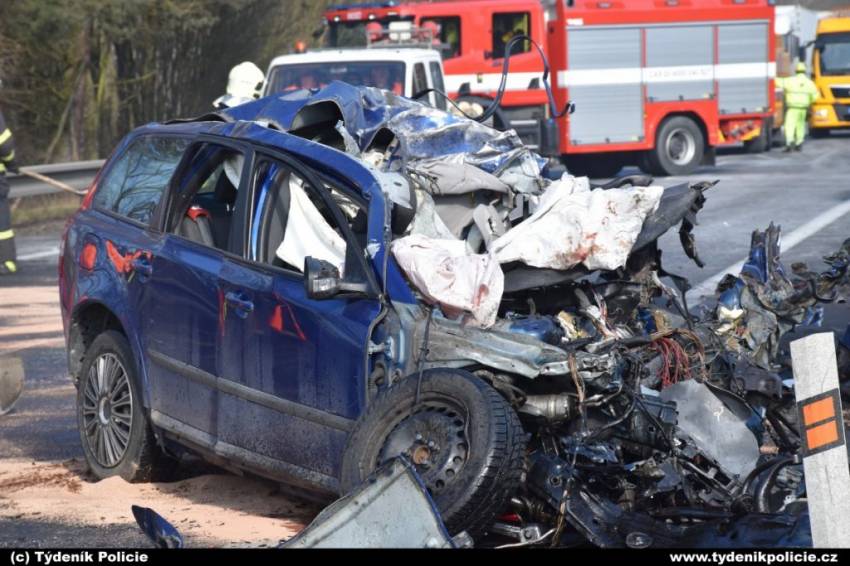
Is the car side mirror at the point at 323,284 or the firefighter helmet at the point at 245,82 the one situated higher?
the firefighter helmet at the point at 245,82

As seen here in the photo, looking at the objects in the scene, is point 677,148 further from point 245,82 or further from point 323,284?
point 323,284

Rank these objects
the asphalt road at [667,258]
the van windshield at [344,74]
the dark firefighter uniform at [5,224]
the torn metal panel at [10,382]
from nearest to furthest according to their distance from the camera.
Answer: the asphalt road at [667,258] → the torn metal panel at [10,382] → the dark firefighter uniform at [5,224] → the van windshield at [344,74]

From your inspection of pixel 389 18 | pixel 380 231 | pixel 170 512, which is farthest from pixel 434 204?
pixel 389 18

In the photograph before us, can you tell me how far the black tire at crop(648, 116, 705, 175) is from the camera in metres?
24.8

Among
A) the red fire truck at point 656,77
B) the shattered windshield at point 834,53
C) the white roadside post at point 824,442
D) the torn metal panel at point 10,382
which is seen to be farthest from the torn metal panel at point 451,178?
the shattered windshield at point 834,53

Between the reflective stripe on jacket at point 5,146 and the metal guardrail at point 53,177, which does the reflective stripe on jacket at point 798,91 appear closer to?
the metal guardrail at point 53,177

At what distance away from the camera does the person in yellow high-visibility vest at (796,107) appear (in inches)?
1141

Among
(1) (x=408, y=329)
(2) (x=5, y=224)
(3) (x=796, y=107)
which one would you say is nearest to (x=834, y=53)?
(3) (x=796, y=107)

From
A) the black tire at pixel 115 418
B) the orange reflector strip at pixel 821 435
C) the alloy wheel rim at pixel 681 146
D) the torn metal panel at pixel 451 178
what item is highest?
the torn metal panel at pixel 451 178

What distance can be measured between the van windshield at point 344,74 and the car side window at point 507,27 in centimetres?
756
